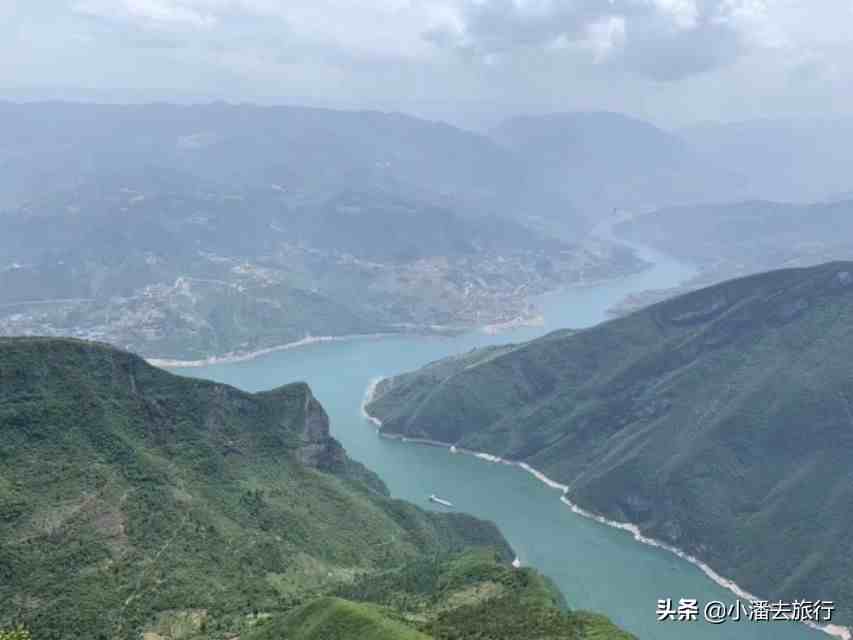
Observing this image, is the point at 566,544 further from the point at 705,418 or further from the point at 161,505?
the point at 161,505

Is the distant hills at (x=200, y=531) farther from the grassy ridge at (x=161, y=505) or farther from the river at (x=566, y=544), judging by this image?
the river at (x=566, y=544)

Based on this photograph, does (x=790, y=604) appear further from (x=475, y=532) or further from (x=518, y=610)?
(x=518, y=610)

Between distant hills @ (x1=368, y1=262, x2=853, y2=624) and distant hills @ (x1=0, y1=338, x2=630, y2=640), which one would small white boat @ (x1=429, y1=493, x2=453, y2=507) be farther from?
distant hills @ (x1=0, y1=338, x2=630, y2=640)

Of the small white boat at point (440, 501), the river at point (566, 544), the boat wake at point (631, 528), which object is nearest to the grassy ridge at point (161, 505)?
the river at point (566, 544)

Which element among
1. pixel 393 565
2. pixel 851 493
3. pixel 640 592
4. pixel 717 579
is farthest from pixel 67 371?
pixel 851 493

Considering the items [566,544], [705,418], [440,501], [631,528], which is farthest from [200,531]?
[705,418]
